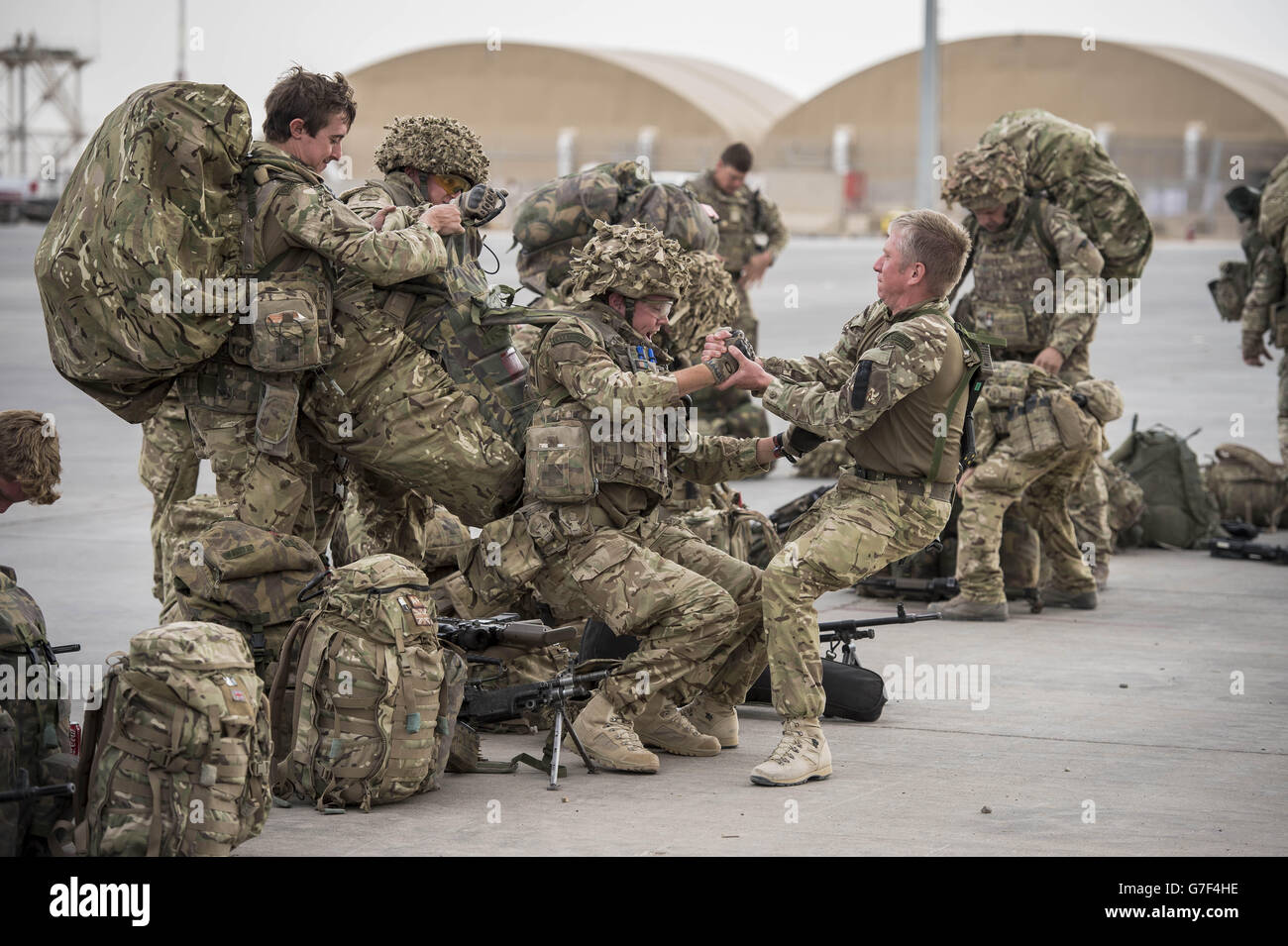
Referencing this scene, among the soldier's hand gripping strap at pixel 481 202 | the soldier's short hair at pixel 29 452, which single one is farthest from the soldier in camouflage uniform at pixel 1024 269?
the soldier's short hair at pixel 29 452

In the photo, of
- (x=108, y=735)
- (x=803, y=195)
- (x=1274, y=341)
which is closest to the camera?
(x=108, y=735)

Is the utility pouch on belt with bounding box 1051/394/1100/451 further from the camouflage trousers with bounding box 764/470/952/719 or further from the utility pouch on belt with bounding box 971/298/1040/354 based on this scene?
the camouflage trousers with bounding box 764/470/952/719

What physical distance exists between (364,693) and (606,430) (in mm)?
1356

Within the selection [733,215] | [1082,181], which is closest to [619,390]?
[1082,181]

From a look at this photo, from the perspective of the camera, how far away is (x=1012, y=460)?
359 inches

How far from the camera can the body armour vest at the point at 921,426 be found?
239 inches

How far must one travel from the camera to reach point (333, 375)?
648 cm

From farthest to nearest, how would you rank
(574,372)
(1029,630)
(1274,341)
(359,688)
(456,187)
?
1. (1274,341)
2. (1029,630)
3. (456,187)
4. (574,372)
5. (359,688)

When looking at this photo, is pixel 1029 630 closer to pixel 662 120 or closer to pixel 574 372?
pixel 574 372

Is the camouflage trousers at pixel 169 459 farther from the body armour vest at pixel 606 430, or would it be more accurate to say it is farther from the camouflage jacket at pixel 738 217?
the camouflage jacket at pixel 738 217

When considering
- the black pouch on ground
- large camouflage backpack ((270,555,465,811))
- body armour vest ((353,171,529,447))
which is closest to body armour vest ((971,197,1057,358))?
the black pouch on ground

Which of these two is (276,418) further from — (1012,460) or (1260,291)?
(1260,291)

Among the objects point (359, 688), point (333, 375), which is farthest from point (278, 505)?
point (359, 688)
